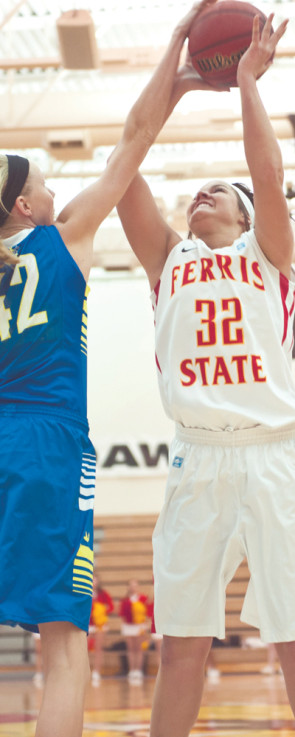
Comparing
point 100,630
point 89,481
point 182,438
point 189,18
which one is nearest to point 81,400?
point 89,481

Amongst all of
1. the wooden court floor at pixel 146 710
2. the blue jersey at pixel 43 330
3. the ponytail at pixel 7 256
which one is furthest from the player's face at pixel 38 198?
the wooden court floor at pixel 146 710

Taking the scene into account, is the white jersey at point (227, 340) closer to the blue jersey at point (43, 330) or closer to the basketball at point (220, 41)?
the blue jersey at point (43, 330)

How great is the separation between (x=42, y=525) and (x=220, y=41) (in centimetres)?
194

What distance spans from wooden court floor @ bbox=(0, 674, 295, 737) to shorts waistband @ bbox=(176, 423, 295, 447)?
2.98 meters

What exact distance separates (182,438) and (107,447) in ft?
46.3

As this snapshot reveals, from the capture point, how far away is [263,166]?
2.97 meters

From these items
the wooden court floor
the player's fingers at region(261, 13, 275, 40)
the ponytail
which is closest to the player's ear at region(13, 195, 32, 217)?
the ponytail

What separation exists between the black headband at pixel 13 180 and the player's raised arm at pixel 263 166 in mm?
802

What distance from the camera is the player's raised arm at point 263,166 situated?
2.97 meters

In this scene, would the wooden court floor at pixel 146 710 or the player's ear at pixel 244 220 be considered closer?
the player's ear at pixel 244 220

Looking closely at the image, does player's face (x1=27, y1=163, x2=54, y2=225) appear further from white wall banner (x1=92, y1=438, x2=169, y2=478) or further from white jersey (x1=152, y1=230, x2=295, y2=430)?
white wall banner (x1=92, y1=438, x2=169, y2=478)

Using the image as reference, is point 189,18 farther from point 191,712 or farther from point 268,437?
point 191,712

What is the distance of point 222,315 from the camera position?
2936 millimetres

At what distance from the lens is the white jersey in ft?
9.43
